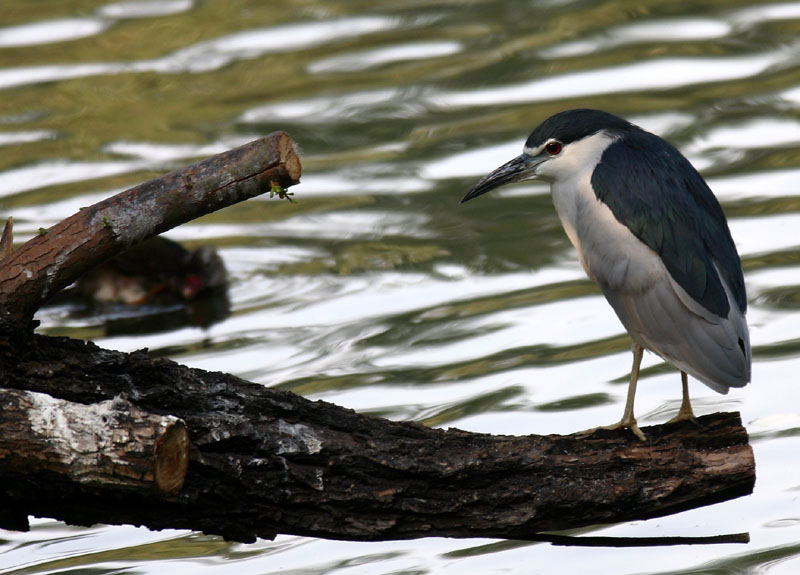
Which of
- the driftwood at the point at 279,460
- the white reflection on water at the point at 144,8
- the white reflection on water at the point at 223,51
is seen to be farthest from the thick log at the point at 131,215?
the white reflection on water at the point at 144,8

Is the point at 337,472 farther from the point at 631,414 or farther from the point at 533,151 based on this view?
the point at 533,151

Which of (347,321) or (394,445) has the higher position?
(394,445)

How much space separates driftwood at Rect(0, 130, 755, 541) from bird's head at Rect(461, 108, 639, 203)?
1.45m

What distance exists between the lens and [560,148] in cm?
516

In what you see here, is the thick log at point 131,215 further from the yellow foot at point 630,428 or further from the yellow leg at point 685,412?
the yellow leg at point 685,412

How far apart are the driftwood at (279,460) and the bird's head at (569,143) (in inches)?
57.1

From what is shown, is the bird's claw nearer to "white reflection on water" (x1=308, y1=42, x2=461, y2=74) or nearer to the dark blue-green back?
the dark blue-green back

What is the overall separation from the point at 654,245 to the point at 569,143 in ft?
1.94

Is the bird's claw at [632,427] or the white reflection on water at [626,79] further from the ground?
the white reflection on water at [626,79]


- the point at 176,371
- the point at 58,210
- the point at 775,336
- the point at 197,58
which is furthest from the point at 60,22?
the point at 176,371

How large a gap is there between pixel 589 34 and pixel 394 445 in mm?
7445

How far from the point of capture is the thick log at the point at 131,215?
3.85 meters

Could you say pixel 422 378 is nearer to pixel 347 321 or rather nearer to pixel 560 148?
pixel 347 321

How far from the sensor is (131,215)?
12.8 ft
